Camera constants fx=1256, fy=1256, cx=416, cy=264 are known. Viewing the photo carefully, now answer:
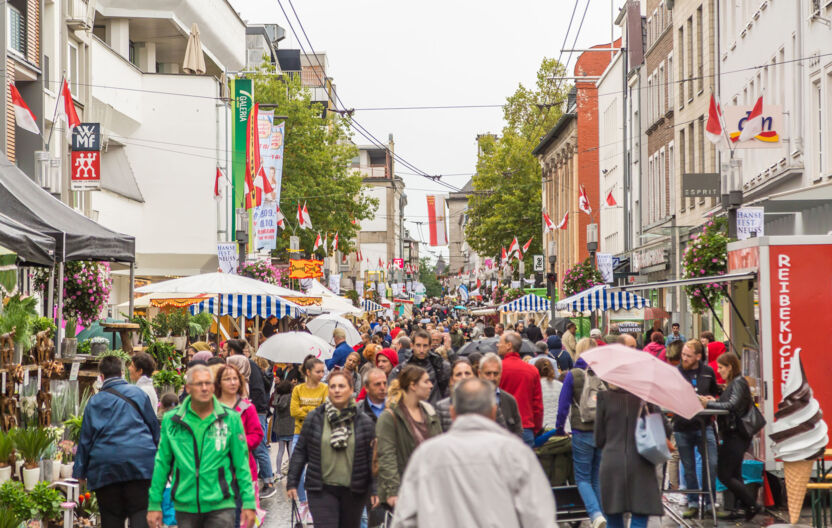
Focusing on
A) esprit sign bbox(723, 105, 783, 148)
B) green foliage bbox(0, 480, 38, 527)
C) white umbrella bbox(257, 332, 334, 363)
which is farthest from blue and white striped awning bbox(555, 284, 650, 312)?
green foliage bbox(0, 480, 38, 527)

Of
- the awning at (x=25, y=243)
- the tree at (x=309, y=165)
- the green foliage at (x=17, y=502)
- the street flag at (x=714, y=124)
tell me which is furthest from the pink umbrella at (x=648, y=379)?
the tree at (x=309, y=165)

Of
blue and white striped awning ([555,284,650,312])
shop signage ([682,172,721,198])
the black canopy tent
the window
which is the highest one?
the window

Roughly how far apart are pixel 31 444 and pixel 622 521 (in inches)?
185

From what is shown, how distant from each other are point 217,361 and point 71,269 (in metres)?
6.39

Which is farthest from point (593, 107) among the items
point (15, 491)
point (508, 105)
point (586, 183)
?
point (15, 491)

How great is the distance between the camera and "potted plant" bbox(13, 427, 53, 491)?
9.84 metres

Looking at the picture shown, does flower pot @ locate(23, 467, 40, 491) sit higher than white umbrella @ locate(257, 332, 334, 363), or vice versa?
white umbrella @ locate(257, 332, 334, 363)

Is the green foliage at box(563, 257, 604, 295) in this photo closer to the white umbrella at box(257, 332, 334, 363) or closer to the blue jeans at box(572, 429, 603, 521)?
the white umbrella at box(257, 332, 334, 363)

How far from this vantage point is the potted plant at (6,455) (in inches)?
377

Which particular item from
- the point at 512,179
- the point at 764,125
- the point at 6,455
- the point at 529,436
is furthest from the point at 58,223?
the point at 512,179

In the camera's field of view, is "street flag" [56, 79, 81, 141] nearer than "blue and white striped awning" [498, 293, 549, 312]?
Yes

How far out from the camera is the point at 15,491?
9234 mm

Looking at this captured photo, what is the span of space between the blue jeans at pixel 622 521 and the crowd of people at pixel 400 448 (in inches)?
0.6

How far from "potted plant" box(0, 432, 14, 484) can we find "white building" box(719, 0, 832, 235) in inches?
500
